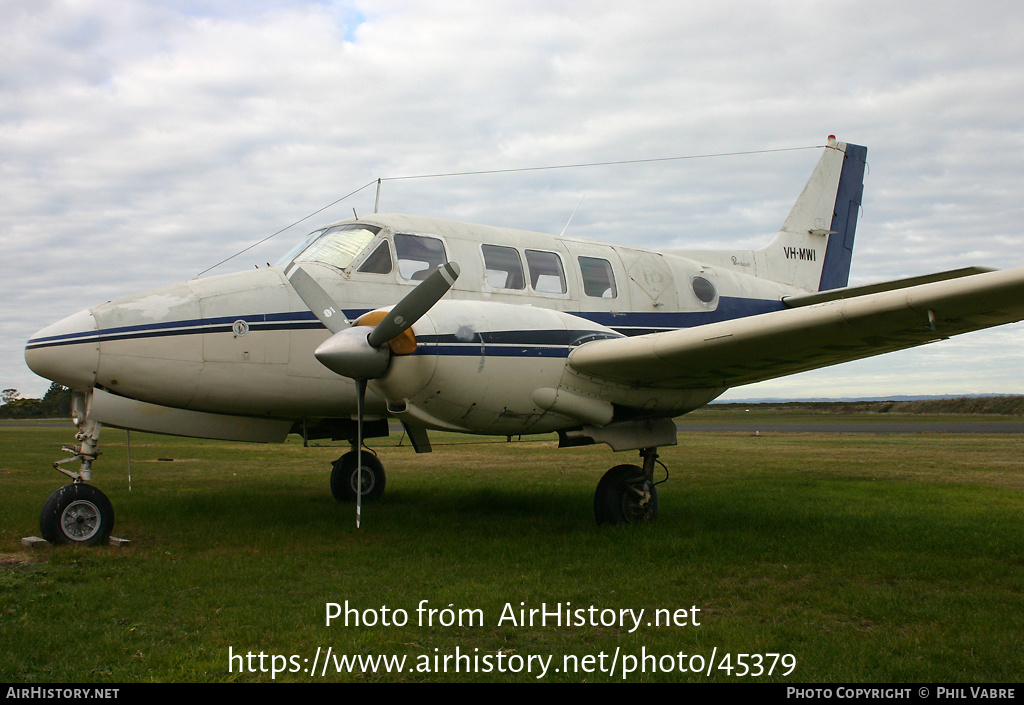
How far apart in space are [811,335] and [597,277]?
332cm

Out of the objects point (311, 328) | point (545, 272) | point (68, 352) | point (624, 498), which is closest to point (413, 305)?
point (311, 328)

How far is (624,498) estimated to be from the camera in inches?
322

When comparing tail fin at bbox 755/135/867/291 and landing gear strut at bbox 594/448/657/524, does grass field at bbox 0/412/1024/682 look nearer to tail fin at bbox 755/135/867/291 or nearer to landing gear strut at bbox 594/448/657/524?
landing gear strut at bbox 594/448/657/524

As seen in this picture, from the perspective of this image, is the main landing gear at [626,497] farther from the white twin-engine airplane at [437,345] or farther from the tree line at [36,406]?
the tree line at [36,406]

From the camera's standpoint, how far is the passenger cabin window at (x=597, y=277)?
30.6ft

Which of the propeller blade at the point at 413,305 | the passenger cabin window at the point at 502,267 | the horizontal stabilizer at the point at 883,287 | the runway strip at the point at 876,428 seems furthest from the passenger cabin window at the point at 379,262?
the runway strip at the point at 876,428

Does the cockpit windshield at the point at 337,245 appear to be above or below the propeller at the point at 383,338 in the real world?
above

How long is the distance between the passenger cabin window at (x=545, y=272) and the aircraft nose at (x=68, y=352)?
4661mm

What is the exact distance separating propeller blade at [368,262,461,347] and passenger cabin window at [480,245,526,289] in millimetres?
2316

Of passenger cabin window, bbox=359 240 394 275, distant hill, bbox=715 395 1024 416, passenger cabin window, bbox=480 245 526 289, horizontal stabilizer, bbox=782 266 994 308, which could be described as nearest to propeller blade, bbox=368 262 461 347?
passenger cabin window, bbox=359 240 394 275

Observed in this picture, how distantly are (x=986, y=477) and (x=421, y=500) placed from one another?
10387 millimetres

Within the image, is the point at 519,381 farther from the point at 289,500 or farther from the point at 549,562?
the point at 289,500

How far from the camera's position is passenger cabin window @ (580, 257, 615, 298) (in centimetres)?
931

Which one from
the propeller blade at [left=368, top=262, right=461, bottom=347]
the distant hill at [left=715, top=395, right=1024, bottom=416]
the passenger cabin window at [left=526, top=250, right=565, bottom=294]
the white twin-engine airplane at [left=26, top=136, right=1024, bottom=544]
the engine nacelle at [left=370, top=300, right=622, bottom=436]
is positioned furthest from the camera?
the distant hill at [left=715, top=395, right=1024, bottom=416]
